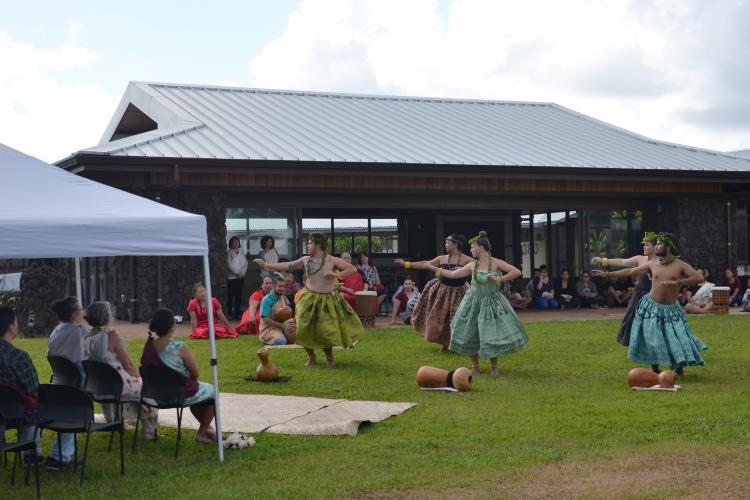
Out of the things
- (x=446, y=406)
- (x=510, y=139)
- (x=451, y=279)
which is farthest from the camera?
(x=510, y=139)

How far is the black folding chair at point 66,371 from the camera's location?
25.0 feet

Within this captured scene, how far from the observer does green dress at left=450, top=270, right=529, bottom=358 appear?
11.3 m

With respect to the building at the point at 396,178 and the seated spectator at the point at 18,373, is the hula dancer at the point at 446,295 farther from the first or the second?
the seated spectator at the point at 18,373

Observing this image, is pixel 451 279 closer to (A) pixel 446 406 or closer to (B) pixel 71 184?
(A) pixel 446 406

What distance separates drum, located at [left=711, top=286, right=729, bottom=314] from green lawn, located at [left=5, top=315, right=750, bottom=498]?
778cm

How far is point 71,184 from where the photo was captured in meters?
7.80

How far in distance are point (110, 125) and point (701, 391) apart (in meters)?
17.9

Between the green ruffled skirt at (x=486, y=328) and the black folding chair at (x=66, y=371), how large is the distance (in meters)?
4.99

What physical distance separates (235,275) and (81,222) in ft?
38.9

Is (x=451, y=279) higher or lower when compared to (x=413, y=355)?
higher

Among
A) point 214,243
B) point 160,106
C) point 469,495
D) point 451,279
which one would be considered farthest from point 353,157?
point 469,495

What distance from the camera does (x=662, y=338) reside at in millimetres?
10859

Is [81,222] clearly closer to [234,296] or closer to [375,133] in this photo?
[234,296]

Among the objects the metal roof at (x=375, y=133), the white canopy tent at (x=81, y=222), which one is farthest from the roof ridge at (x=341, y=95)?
the white canopy tent at (x=81, y=222)
